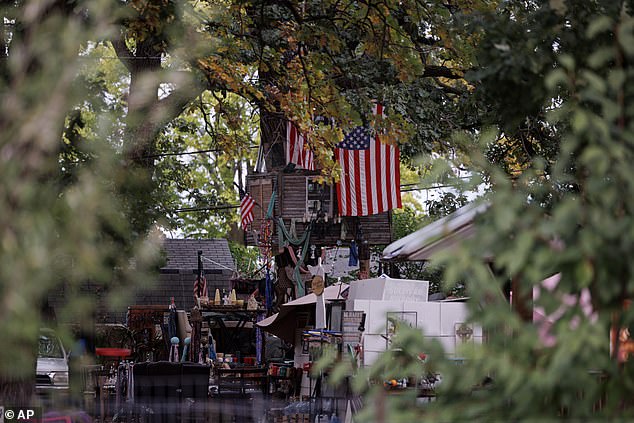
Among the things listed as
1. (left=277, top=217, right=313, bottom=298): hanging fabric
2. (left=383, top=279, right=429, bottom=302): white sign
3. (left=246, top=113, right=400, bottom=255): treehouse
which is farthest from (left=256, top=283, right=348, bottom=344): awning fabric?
(left=246, top=113, right=400, bottom=255): treehouse

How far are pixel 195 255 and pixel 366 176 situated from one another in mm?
20087

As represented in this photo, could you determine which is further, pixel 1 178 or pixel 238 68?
pixel 238 68

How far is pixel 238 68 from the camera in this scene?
12633 mm

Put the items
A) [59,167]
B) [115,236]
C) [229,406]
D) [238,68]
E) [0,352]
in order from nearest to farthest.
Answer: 1. [0,352]
2. [115,236]
3. [59,167]
4. [238,68]
5. [229,406]

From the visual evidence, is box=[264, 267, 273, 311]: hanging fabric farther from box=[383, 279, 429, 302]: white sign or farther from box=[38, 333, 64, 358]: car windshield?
box=[383, 279, 429, 302]: white sign

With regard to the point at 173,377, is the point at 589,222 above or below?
above

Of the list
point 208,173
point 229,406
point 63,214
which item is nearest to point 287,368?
point 229,406

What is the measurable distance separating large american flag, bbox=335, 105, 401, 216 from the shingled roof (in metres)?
17.5

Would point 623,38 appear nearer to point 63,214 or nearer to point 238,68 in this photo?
point 63,214

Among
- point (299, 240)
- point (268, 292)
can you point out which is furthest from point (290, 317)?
point (268, 292)

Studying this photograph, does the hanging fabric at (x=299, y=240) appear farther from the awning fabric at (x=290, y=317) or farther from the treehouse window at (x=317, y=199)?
the awning fabric at (x=290, y=317)

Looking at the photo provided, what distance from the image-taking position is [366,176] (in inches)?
822

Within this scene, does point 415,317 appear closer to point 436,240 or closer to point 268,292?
point 436,240

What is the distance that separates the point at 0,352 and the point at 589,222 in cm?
193
